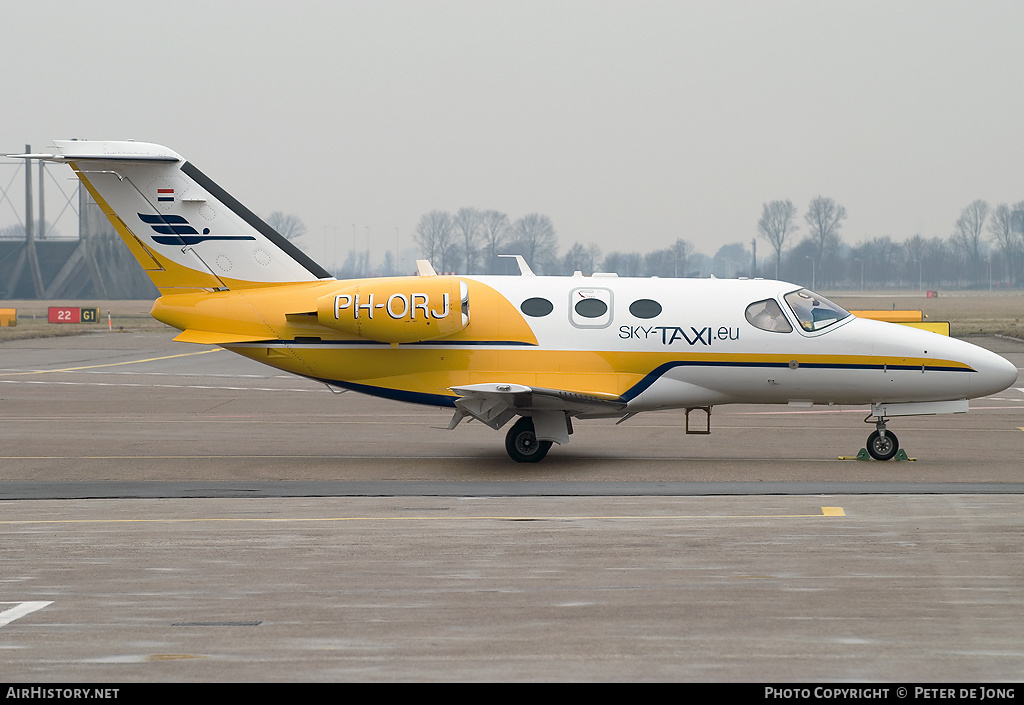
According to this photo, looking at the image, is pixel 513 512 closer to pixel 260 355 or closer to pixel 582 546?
pixel 582 546

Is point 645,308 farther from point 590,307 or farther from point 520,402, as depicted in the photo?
point 520,402

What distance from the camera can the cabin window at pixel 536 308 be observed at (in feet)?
54.5

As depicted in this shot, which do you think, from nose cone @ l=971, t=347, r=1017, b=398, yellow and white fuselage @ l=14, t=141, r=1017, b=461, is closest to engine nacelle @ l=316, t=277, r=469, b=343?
yellow and white fuselage @ l=14, t=141, r=1017, b=461

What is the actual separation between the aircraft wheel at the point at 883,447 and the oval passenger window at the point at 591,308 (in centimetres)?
466

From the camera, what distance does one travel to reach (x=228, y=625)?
7742 millimetres

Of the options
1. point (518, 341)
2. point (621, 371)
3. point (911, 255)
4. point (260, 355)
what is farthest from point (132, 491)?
point (911, 255)

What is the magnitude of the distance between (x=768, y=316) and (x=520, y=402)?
162 inches

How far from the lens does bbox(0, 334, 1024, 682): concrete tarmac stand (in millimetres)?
7023

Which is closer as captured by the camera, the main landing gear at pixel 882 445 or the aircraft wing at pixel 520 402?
the aircraft wing at pixel 520 402

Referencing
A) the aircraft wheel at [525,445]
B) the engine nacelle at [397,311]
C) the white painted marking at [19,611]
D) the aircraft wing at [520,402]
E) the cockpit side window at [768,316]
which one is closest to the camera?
the white painted marking at [19,611]

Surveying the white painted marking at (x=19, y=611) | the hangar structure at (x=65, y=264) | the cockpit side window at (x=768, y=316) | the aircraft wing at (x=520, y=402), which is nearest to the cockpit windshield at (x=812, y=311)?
the cockpit side window at (x=768, y=316)

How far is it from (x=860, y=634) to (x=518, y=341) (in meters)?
9.58

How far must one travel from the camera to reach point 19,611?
8.11m

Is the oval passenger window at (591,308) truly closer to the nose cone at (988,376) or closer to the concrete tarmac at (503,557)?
the concrete tarmac at (503,557)
